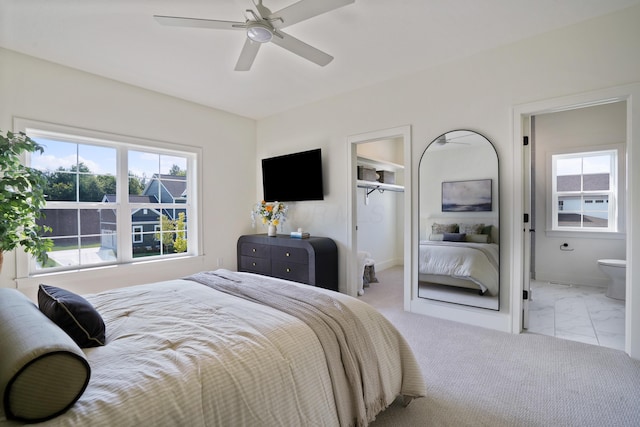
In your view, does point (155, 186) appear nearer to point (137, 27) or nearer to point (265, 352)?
point (137, 27)

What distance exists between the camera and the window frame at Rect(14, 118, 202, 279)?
302 centimetres

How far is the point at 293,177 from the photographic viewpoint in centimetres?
440

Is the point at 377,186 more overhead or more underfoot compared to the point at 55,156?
more underfoot

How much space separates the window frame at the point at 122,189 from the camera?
9.92 ft

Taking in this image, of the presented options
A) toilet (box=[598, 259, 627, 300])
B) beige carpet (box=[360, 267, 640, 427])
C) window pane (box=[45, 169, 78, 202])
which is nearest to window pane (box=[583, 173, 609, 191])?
toilet (box=[598, 259, 627, 300])

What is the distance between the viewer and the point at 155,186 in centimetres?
400

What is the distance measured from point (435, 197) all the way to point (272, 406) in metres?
2.74

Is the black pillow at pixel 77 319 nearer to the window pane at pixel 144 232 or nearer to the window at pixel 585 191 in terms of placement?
the window pane at pixel 144 232

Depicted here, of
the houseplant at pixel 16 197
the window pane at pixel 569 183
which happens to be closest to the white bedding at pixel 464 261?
the window pane at pixel 569 183

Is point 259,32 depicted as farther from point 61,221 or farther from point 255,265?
point 255,265

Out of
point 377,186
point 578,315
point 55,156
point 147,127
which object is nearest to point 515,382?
point 578,315

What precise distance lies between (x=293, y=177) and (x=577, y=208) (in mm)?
4411

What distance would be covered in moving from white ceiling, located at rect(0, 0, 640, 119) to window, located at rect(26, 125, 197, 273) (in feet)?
2.68

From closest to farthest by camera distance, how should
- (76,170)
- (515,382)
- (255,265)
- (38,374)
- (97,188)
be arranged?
(38,374)
(515,382)
(76,170)
(97,188)
(255,265)
